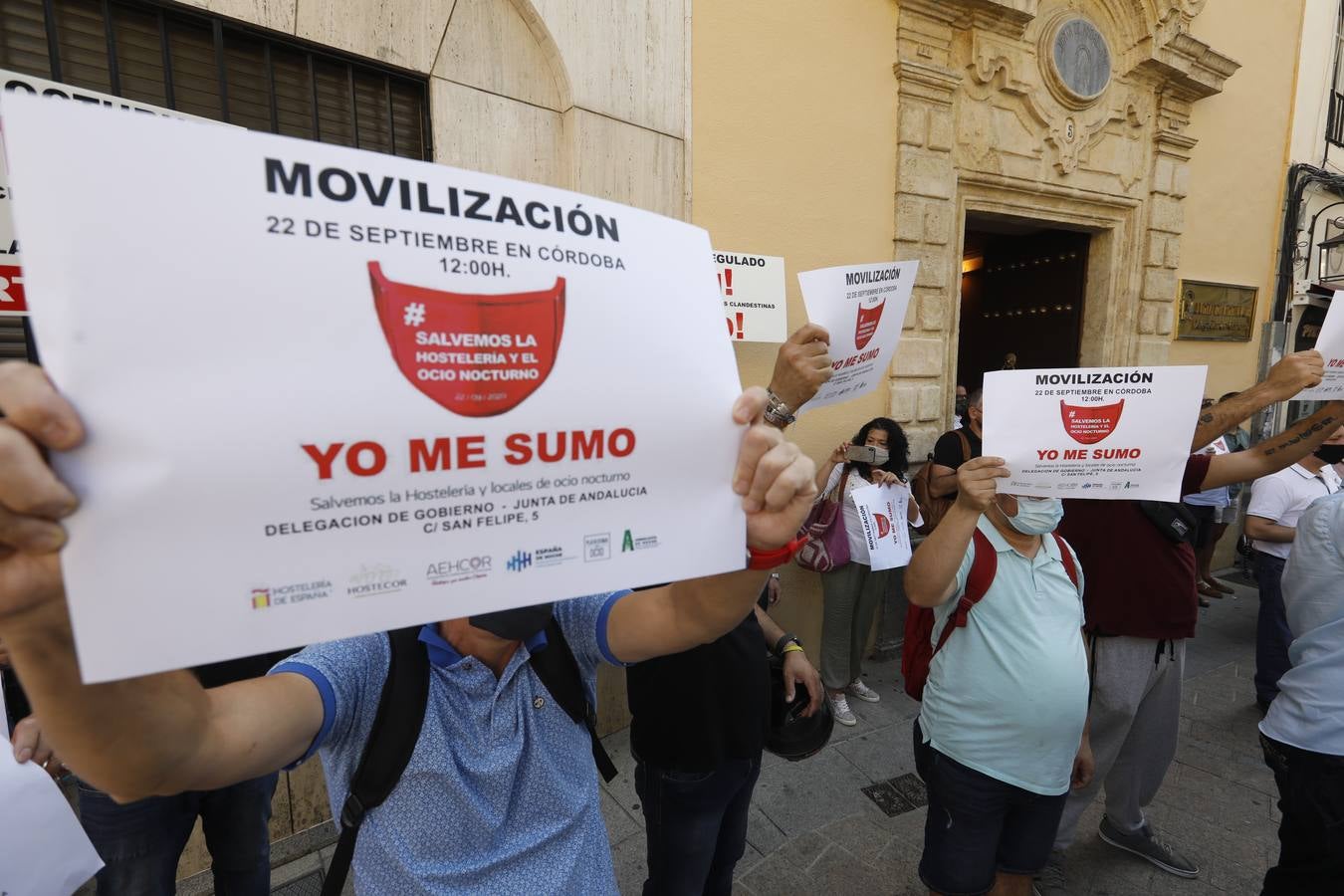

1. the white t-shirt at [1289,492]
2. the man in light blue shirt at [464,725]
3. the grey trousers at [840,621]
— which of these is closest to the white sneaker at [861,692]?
the grey trousers at [840,621]

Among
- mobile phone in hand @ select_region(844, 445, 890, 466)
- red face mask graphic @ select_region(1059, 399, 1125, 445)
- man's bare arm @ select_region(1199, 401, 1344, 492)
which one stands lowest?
mobile phone in hand @ select_region(844, 445, 890, 466)

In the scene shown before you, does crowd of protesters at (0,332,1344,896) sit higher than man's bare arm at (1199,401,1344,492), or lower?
lower

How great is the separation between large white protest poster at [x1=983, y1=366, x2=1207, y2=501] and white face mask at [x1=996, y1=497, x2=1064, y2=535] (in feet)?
0.38

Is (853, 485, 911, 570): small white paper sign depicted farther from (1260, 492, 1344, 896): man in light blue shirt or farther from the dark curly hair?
(1260, 492, 1344, 896): man in light blue shirt

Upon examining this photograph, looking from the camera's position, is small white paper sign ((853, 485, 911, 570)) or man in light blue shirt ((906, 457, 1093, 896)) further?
small white paper sign ((853, 485, 911, 570))

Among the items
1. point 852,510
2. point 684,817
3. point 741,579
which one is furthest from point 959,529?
point 852,510

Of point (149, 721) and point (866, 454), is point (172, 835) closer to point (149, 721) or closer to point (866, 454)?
point (149, 721)

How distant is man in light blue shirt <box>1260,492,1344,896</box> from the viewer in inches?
73.7

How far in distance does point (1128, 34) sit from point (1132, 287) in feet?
6.97

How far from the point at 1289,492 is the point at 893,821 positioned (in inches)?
132

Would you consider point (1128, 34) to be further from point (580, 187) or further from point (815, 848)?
point (815, 848)

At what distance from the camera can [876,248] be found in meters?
4.48

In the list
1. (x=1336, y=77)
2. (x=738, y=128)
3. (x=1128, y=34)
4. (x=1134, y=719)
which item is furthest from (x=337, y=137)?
(x=1336, y=77)

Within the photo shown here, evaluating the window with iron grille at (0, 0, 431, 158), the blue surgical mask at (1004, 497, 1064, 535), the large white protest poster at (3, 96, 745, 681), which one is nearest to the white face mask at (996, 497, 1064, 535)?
the blue surgical mask at (1004, 497, 1064, 535)
